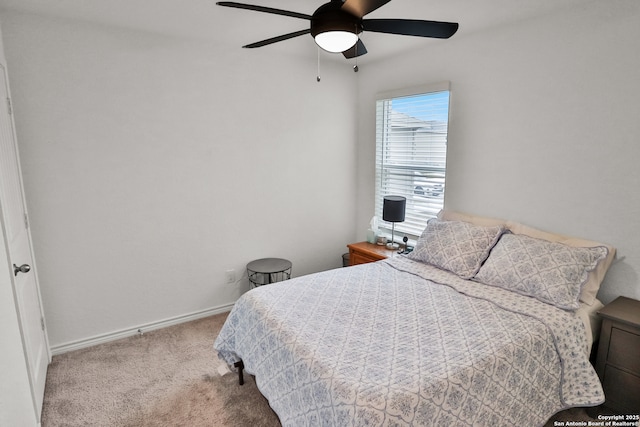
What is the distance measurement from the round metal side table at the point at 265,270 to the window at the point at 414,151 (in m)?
1.21

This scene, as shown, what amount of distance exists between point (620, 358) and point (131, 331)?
135 inches

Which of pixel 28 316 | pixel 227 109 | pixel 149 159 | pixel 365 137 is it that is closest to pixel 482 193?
pixel 365 137

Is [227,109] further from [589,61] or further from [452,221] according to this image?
[589,61]

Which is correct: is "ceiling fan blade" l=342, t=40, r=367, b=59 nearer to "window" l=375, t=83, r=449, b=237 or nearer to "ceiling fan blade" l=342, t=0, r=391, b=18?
"ceiling fan blade" l=342, t=0, r=391, b=18

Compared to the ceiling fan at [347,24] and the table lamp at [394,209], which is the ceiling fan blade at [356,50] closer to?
the ceiling fan at [347,24]

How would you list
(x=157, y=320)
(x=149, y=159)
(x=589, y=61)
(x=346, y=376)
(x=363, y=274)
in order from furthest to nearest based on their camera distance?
1. (x=157, y=320)
2. (x=149, y=159)
3. (x=363, y=274)
4. (x=589, y=61)
5. (x=346, y=376)

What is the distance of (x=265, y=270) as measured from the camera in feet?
10.3

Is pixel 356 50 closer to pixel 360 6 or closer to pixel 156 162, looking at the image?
pixel 360 6

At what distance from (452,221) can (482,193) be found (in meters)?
0.35

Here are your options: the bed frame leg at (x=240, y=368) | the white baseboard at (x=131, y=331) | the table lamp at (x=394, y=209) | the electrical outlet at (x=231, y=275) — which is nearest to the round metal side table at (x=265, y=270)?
the electrical outlet at (x=231, y=275)

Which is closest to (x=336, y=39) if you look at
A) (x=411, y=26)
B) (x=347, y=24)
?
(x=347, y=24)

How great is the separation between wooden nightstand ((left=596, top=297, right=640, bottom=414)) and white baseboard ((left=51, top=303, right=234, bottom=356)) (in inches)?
114

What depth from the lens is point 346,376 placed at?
1.46m

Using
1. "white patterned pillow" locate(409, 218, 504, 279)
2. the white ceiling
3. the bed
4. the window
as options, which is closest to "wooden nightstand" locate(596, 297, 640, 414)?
the bed
